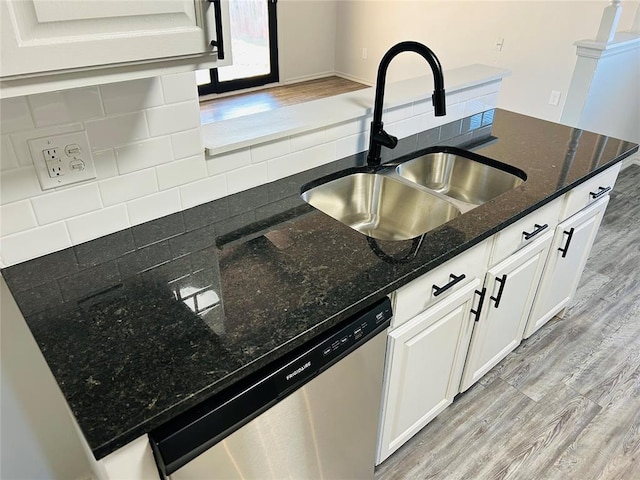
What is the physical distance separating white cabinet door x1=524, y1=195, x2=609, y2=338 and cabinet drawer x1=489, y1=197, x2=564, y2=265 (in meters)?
0.13

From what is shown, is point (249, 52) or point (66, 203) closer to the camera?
point (66, 203)

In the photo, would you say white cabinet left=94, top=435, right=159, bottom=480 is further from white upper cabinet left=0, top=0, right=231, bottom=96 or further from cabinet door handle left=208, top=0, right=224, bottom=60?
cabinet door handle left=208, top=0, right=224, bottom=60

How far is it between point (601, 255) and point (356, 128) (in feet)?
6.86

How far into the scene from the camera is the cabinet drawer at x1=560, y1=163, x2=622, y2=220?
1753 mm

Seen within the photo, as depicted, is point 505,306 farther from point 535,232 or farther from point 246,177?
point 246,177

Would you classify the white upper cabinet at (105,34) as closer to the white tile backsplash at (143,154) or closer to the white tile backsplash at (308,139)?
the white tile backsplash at (143,154)

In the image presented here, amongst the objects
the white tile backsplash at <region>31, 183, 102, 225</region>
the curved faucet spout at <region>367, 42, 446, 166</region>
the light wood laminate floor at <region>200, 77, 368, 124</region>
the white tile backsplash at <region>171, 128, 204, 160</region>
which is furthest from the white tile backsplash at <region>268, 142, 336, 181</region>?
the light wood laminate floor at <region>200, 77, 368, 124</region>

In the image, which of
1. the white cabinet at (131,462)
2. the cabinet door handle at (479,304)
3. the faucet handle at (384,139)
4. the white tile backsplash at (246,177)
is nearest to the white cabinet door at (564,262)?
the cabinet door handle at (479,304)

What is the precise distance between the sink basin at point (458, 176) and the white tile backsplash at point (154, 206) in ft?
2.70

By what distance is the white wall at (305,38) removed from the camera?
5984 millimetres

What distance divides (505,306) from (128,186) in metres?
1.37

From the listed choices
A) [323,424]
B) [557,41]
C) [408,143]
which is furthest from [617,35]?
[323,424]

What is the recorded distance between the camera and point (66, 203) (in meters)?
1.18

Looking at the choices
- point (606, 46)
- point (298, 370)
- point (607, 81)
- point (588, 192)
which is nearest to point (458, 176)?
point (588, 192)
